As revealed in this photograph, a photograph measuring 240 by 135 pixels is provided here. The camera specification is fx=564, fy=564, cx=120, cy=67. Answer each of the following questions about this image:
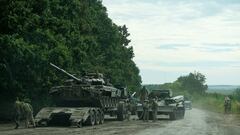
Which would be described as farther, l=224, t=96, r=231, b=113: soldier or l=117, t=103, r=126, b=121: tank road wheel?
l=224, t=96, r=231, b=113: soldier

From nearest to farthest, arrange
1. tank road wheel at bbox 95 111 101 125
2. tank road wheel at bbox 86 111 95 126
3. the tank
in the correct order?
tank road wheel at bbox 86 111 95 126 → tank road wheel at bbox 95 111 101 125 → the tank

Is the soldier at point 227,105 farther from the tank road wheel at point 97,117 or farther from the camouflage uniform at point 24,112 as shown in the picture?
the camouflage uniform at point 24,112

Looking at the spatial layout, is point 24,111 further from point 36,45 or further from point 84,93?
point 36,45

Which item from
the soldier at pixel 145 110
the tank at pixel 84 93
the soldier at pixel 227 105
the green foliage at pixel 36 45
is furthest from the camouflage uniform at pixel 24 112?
the soldier at pixel 227 105

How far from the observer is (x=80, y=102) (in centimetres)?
3206

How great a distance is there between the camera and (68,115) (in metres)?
29.5

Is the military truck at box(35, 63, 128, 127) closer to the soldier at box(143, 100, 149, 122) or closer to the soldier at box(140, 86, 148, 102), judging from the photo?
the soldier at box(143, 100, 149, 122)

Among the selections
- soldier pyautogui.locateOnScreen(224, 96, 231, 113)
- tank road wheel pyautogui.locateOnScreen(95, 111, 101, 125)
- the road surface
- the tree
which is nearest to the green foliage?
the road surface

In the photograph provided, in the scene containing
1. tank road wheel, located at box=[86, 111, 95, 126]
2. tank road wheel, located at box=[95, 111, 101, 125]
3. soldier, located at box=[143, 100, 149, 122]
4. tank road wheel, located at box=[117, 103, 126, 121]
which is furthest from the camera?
soldier, located at box=[143, 100, 149, 122]

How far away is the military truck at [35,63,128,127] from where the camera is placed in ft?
94.1

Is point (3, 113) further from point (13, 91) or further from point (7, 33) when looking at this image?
point (7, 33)

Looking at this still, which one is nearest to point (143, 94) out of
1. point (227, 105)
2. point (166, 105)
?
point (166, 105)

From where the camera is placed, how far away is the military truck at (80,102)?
28689 millimetres

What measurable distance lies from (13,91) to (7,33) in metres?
3.43
